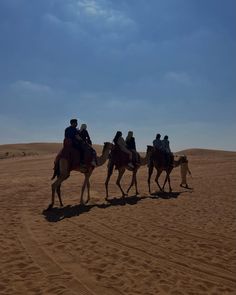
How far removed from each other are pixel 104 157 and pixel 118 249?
8545 millimetres

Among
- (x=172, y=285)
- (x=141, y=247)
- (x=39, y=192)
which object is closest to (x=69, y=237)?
(x=141, y=247)

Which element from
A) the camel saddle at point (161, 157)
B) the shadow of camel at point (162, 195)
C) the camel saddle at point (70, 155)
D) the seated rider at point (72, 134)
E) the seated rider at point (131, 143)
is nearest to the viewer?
the camel saddle at point (70, 155)

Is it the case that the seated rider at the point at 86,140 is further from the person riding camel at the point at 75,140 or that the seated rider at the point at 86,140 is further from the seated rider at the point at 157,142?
the seated rider at the point at 157,142

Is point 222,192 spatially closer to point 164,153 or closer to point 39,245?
point 164,153

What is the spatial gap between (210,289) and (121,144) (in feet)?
37.5

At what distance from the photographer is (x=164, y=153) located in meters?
20.2

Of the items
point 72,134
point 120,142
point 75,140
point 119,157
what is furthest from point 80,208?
point 120,142

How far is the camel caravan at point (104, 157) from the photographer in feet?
48.9

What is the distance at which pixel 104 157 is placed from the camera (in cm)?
1702

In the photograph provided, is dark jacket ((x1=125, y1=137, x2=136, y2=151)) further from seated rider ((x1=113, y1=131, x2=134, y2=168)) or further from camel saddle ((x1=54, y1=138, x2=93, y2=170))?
camel saddle ((x1=54, y1=138, x2=93, y2=170))

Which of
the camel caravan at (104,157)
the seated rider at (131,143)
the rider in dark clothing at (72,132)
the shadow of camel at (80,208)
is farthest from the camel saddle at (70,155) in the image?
the seated rider at (131,143)

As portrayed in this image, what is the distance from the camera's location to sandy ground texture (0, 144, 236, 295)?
21.5ft

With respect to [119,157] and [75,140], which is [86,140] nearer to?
[75,140]

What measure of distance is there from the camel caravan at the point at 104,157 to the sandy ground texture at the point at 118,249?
1.24 m
